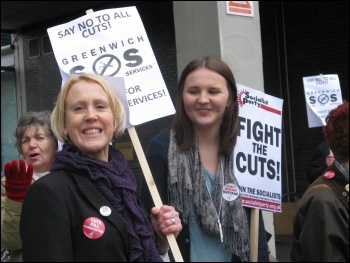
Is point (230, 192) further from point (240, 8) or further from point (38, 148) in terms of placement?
point (240, 8)

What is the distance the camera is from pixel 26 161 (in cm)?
407

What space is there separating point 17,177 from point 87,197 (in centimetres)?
69

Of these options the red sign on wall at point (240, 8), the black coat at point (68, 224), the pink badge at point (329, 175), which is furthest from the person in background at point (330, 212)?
the red sign on wall at point (240, 8)

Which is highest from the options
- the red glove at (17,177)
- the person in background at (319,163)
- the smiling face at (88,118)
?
the person in background at (319,163)

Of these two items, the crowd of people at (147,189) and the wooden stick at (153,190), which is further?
the wooden stick at (153,190)

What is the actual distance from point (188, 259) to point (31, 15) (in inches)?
458

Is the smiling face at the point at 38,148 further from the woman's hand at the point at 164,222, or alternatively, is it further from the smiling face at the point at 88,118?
the smiling face at the point at 88,118

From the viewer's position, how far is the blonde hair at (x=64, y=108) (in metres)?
2.70

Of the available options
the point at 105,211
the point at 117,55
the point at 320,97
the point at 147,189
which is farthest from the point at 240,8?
the point at 105,211

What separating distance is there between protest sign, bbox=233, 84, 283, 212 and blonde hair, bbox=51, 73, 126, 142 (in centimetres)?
103

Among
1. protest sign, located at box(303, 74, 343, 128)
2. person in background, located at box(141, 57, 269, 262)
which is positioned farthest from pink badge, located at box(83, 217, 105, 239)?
protest sign, located at box(303, 74, 343, 128)

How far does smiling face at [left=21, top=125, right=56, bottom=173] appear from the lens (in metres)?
3.97

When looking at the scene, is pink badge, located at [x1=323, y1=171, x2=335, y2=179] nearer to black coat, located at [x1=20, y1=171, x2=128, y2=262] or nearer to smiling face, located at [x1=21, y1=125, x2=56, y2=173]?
black coat, located at [x1=20, y1=171, x2=128, y2=262]

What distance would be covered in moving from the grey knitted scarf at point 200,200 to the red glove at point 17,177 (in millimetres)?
721
